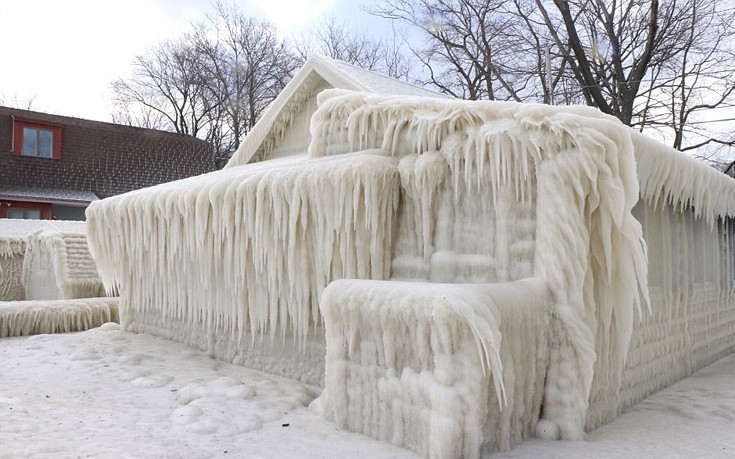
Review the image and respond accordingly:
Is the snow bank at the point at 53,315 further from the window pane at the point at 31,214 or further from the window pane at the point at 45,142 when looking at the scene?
the window pane at the point at 45,142

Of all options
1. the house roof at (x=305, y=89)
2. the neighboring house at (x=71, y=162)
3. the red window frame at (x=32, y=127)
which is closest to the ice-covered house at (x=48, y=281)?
the house roof at (x=305, y=89)

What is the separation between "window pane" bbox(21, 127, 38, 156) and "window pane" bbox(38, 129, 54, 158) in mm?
140

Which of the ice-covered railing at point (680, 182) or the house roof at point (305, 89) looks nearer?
the ice-covered railing at point (680, 182)

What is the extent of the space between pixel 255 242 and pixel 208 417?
1.93 meters

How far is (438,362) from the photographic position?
3.21m

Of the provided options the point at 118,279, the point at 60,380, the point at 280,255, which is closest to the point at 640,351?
the point at 280,255

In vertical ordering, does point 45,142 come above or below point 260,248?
above

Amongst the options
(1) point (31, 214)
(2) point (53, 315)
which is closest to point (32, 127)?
(1) point (31, 214)

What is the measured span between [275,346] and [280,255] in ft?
3.53

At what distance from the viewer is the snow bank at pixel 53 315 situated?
845 cm

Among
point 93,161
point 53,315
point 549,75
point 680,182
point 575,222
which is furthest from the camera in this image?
point 93,161

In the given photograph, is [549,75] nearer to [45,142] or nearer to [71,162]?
[71,162]

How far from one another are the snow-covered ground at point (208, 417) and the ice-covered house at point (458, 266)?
22 centimetres

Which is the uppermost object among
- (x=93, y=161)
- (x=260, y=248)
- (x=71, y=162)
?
(x=93, y=161)
